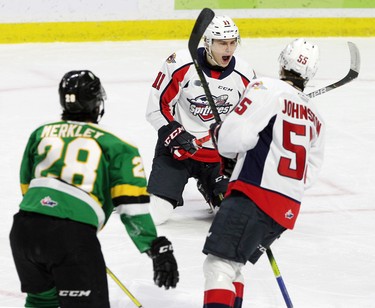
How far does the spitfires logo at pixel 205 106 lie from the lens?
13.6ft

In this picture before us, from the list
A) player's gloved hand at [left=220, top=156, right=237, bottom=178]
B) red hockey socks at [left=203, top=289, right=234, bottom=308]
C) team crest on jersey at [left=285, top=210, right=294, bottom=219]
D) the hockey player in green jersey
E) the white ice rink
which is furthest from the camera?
the white ice rink

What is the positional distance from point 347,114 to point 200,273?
293 cm

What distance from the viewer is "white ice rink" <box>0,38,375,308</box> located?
349 centimetres

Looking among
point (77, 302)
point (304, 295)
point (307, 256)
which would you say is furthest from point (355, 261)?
point (77, 302)

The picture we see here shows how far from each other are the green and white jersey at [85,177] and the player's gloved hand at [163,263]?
0.02 meters

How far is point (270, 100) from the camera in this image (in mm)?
2826

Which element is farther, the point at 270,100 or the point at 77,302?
the point at 270,100

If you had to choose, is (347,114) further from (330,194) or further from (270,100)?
(270,100)

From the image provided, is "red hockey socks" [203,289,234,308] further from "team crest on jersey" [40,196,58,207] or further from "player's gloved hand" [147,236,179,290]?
"team crest on jersey" [40,196,58,207]

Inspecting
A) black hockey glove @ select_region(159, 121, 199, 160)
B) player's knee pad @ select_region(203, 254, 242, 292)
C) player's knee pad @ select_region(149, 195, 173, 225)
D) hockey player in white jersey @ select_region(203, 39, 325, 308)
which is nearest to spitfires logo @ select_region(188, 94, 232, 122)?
black hockey glove @ select_region(159, 121, 199, 160)

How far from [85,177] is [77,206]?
0.24 feet

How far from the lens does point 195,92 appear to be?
4.16 metres

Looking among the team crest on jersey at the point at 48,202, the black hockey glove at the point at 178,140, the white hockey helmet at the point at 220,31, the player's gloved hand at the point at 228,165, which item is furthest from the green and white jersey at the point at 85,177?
the white hockey helmet at the point at 220,31

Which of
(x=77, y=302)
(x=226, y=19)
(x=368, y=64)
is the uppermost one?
(x=226, y=19)
